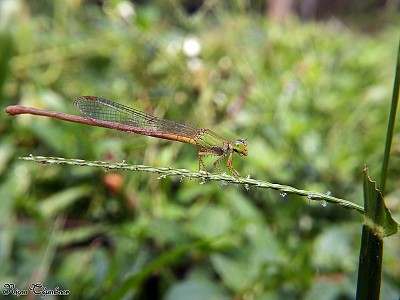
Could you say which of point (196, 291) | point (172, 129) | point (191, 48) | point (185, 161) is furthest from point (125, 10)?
point (196, 291)

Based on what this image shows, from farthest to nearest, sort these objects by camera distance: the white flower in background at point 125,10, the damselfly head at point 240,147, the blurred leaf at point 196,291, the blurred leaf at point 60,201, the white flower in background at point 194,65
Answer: the white flower in background at point 125,10
the white flower in background at point 194,65
the blurred leaf at point 60,201
the damselfly head at point 240,147
the blurred leaf at point 196,291

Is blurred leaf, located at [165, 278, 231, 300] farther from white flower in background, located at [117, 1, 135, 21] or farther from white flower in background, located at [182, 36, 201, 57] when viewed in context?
white flower in background, located at [117, 1, 135, 21]

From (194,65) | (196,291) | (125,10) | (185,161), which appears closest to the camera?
(196,291)

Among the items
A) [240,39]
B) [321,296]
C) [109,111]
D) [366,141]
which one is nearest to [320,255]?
[321,296]

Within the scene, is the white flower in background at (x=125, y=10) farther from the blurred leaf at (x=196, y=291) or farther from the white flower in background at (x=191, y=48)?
the blurred leaf at (x=196, y=291)

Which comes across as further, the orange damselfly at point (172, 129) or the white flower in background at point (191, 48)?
the white flower in background at point (191, 48)

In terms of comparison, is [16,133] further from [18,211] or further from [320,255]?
[320,255]

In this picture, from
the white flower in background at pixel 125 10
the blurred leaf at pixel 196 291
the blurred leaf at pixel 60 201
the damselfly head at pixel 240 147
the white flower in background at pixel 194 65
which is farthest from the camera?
the white flower in background at pixel 125 10

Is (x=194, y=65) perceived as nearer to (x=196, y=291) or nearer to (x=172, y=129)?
(x=172, y=129)

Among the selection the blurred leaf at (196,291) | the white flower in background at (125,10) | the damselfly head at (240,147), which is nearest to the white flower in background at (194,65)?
the white flower in background at (125,10)
